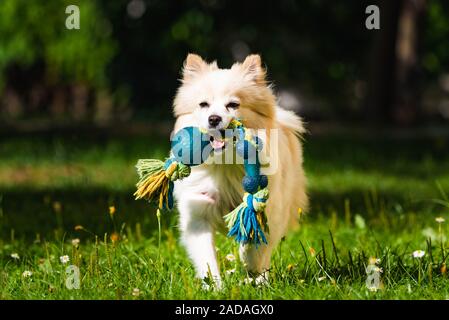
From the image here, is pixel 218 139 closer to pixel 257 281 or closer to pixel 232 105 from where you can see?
pixel 232 105

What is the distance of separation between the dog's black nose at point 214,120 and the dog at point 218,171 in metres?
0.04

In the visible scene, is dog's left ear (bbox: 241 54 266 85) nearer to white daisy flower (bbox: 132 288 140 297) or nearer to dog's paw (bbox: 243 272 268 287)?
dog's paw (bbox: 243 272 268 287)

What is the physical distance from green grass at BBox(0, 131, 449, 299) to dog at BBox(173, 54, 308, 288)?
0.12 m

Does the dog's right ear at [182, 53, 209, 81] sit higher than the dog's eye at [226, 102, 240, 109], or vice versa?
the dog's right ear at [182, 53, 209, 81]

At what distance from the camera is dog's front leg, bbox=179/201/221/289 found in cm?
378

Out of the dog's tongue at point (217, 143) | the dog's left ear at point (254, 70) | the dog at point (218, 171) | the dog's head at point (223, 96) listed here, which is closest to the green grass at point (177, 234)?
the dog at point (218, 171)

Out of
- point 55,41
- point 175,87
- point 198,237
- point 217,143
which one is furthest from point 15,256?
point 55,41

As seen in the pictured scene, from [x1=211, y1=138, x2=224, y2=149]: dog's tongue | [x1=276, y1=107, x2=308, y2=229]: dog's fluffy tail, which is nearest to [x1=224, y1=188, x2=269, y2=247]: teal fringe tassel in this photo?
[x1=211, y1=138, x2=224, y2=149]: dog's tongue

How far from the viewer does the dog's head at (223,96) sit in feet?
12.1

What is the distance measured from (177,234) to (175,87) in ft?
34.7
